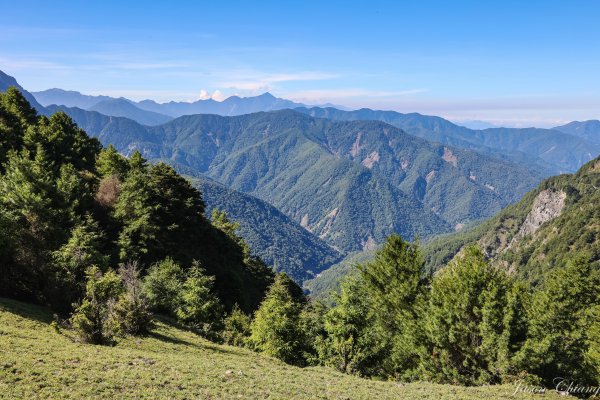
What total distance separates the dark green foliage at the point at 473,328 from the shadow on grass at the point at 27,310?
30087mm

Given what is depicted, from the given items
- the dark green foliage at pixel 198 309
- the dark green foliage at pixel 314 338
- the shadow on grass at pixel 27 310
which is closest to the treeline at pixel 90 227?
the dark green foliage at pixel 198 309

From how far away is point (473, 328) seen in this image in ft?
99.7

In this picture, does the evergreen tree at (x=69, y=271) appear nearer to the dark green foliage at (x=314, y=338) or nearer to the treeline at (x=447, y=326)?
the treeline at (x=447, y=326)

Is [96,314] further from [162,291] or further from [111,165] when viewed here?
[111,165]

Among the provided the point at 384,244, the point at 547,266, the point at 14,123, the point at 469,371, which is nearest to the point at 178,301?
the point at 384,244

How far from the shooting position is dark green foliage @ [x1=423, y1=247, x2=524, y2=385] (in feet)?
94.3

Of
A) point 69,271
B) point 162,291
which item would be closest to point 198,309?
point 162,291

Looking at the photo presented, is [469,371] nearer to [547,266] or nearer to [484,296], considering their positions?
[484,296]

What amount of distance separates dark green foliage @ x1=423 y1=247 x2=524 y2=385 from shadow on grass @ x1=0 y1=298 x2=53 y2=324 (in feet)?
98.7

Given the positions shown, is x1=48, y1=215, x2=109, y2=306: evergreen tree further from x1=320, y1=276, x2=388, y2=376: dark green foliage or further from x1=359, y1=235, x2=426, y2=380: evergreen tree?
x1=359, y1=235, x2=426, y2=380: evergreen tree

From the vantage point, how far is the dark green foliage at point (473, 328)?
94.3ft

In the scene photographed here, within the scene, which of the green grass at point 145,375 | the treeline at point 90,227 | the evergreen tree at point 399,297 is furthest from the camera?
the treeline at point 90,227

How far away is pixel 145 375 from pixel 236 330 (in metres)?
28.1

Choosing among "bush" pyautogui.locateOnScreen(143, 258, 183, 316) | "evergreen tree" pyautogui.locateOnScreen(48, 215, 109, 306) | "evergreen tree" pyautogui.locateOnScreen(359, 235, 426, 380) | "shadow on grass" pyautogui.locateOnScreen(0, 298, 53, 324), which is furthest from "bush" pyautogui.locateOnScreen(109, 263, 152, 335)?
"evergreen tree" pyautogui.locateOnScreen(359, 235, 426, 380)
